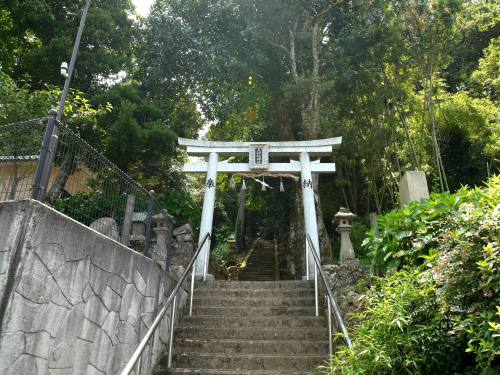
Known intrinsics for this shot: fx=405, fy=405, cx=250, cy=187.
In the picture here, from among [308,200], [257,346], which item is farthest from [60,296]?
[308,200]

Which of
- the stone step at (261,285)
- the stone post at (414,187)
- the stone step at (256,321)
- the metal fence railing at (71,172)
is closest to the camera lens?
the metal fence railing at (71,172)

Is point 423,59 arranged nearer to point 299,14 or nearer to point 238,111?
point 299,14

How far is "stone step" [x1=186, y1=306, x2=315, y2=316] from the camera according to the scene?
6145 millimetres

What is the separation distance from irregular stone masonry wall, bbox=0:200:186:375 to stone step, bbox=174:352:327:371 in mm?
955

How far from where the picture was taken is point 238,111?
13.5m

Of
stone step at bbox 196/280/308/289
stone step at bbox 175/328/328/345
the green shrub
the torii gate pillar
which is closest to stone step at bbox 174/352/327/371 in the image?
stone step at bbox 175/328/328/345

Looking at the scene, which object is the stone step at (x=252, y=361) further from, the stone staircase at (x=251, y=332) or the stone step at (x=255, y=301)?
the stone step at (x=255, y=301)

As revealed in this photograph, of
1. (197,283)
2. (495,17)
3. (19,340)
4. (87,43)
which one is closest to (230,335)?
(197,283)

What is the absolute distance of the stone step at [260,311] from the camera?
6145 mm

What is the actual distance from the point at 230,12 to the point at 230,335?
36.2 feet

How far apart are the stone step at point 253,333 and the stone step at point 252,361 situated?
1.63 ft

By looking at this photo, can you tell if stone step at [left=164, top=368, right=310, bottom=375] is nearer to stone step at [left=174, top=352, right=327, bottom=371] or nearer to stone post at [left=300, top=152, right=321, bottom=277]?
stone step at [left=174, top=352, right=327, bottom=371]

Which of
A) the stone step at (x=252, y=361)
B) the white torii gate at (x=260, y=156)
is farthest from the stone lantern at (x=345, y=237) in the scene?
the stone step at (x=252, y=361)

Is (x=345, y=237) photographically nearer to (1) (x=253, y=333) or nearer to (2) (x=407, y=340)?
(1) (x=253, y=333)
